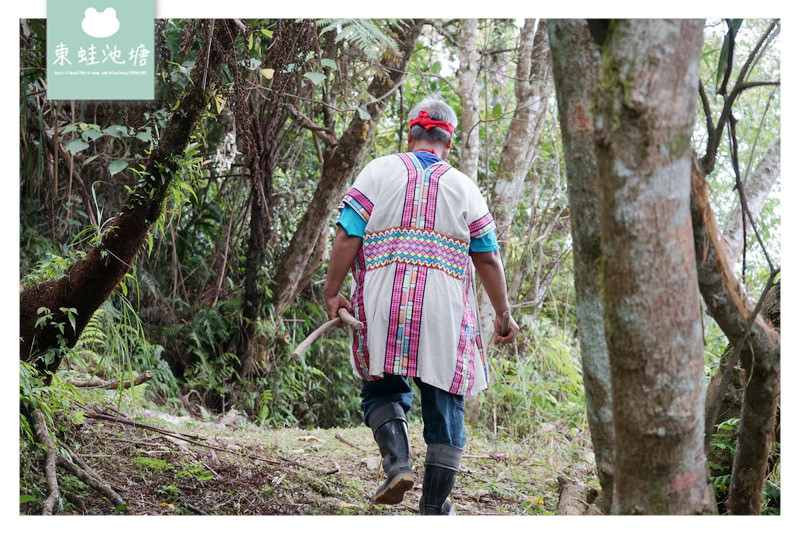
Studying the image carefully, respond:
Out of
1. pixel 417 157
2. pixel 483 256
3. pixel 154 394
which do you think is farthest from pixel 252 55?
pixel 154 394

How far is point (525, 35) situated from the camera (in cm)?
521

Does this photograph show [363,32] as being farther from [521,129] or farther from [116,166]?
[521,129]

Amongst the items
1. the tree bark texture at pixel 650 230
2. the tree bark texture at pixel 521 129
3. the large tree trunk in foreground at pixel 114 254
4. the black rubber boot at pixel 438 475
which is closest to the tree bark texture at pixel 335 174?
the tree bark texture at pixel 521 129

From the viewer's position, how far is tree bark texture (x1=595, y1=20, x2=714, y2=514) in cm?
144

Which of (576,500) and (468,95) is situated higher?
(468,95)

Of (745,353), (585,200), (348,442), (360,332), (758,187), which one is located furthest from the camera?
(348,442)

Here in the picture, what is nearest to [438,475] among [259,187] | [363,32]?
[363,32]

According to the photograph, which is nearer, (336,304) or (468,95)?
(336,304)

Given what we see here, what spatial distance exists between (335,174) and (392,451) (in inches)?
108

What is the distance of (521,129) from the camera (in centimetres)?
530

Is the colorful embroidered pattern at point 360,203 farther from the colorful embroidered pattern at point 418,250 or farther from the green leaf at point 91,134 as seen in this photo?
the green leaf at point 91,134

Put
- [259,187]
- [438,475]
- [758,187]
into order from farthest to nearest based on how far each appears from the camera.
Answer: [259,187]
[758,187]
[438,475]
